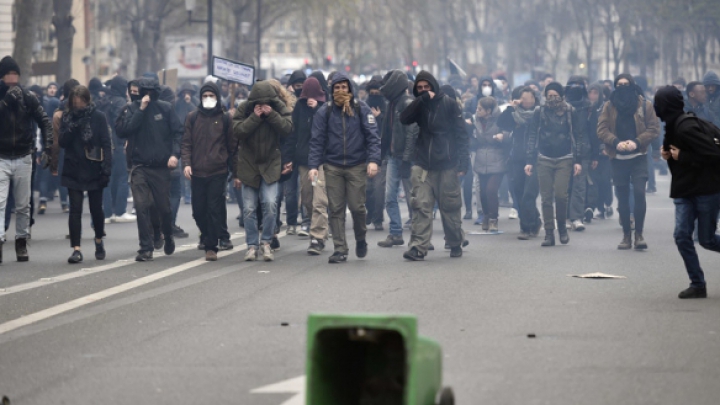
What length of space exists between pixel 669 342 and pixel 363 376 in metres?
3.25

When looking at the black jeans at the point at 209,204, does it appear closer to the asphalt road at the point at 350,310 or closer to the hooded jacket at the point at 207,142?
the hooded jacket at the point at 207,142

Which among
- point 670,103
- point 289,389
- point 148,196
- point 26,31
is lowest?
point 289,389

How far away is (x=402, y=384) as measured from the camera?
6.09 m

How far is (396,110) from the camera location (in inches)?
624

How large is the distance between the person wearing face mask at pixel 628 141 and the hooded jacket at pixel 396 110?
2208mm

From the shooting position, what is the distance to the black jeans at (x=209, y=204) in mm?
14453

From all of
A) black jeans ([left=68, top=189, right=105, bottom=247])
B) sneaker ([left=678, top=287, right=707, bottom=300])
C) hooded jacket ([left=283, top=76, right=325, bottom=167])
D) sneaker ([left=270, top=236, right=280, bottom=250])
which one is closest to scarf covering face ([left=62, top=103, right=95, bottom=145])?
black jeans ([left=68, top=189, right=105, bottom=247])

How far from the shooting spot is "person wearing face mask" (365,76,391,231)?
1748 cm

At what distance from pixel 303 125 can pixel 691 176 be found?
618 cm

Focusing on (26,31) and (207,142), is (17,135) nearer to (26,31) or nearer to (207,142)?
(207,142)

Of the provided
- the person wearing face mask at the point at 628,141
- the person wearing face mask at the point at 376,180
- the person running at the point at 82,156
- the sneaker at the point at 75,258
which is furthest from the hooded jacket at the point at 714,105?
the sneaker at the point at 75,258

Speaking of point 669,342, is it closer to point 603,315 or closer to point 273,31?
point 603,315

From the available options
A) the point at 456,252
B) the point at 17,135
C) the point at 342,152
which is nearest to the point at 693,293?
the point at 456,252

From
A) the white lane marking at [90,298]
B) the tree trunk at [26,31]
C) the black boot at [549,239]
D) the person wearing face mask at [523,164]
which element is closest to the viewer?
the white lane marking at [90,298]
